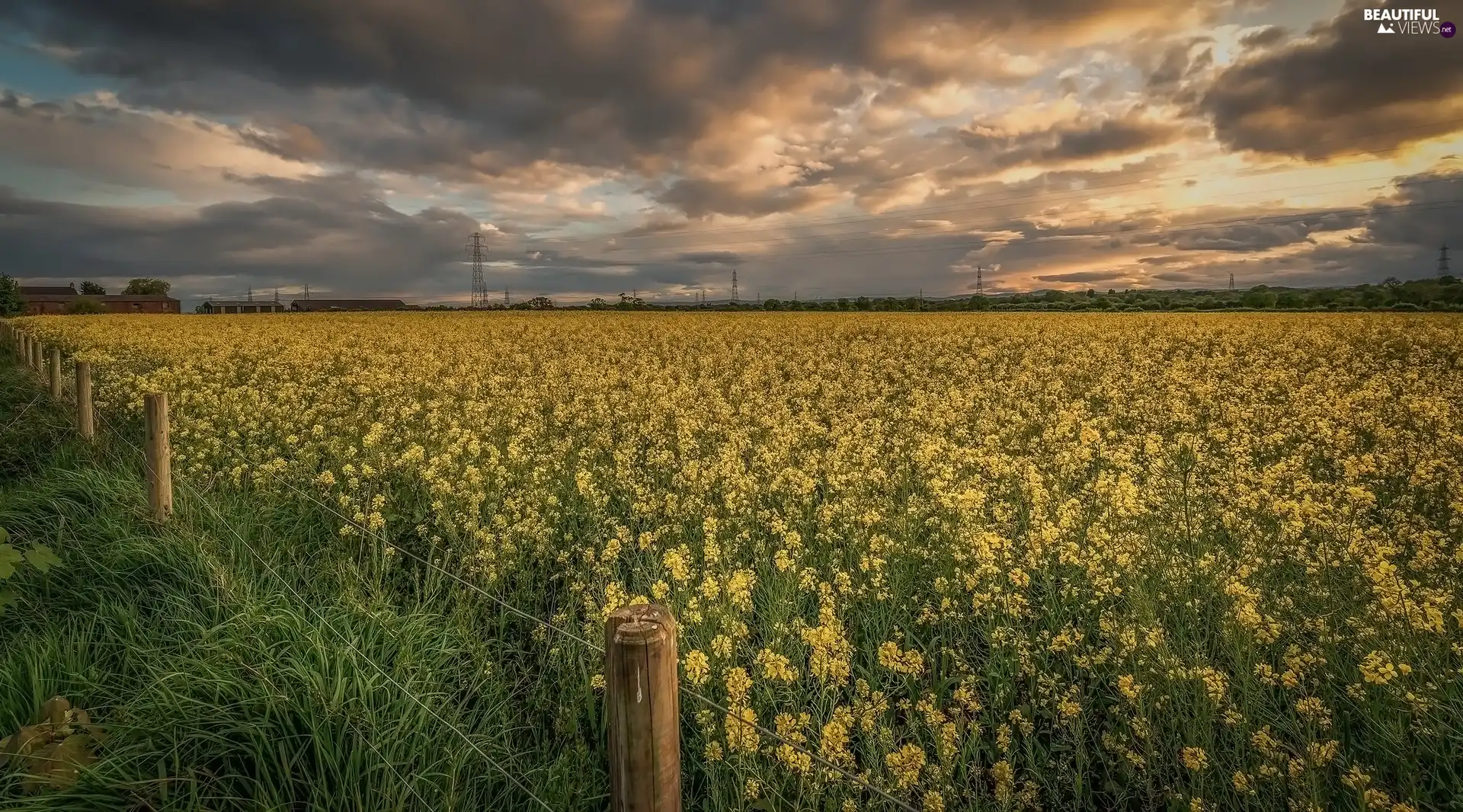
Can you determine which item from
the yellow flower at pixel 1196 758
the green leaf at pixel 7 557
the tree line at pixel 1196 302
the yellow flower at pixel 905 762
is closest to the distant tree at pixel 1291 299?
the tree line at pixel 1196 302

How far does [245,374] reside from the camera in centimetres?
1641

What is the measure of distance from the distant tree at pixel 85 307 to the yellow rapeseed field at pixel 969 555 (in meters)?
87.5

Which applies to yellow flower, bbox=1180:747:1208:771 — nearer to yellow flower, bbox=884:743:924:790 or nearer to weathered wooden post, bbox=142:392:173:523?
yellow flower, bbox=884:743:924:790

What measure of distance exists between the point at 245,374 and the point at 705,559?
603 inches

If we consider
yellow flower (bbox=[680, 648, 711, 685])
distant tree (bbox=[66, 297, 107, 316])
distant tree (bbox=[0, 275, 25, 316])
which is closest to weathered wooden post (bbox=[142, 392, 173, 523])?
yellow flower (bbox=[680, 648, 711, 685])

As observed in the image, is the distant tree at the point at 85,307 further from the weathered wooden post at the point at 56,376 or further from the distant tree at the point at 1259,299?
the distant tree at the point at 1259,299

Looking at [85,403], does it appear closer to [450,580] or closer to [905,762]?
[450,580]

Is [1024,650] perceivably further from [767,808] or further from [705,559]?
[705,559]

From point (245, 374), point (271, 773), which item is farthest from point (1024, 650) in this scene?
point (245, 374)

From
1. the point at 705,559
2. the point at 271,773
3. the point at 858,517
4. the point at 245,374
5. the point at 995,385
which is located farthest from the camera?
the point at 245,374

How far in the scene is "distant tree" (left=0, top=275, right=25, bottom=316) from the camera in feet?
289

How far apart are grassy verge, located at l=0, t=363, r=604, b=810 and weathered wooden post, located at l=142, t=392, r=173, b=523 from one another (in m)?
0.20

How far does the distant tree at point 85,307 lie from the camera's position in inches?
3088

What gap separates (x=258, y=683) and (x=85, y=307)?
10375 cm
